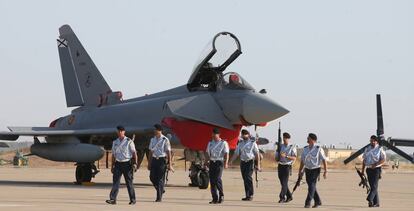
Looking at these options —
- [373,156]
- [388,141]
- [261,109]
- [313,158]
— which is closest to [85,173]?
[261,109]

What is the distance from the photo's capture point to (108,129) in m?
22.3

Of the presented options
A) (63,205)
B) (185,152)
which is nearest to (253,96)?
(185,152)

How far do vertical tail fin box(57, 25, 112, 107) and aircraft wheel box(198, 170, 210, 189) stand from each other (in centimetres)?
520

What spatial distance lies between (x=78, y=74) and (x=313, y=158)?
1266 cm

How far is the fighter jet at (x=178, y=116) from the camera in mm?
20406

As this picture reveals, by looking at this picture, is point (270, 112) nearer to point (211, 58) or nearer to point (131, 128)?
point (211, 58)

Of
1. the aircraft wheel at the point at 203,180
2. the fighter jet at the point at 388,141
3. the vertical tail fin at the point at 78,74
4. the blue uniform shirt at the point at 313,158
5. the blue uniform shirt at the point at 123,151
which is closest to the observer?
the blue uniform shirt at the point at 123,151

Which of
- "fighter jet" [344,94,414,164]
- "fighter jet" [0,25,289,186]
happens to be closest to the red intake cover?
"fighter jet" [0,25,289,186]

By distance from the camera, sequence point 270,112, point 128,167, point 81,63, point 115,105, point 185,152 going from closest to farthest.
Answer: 1. point 128,167
2. point 270,112
3. point 185,152
4. point 115,105
5. point 81,63

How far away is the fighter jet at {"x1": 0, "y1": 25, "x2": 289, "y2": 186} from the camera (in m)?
20.4

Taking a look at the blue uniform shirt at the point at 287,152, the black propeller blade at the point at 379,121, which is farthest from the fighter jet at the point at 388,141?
the blue uniform shirt at the point at 287,152

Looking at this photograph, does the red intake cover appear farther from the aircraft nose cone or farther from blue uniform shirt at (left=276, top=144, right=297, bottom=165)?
blue uniform shirt at (left=276, top=144, right=297, bottom=165)

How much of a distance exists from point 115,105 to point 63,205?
1007 centimetres

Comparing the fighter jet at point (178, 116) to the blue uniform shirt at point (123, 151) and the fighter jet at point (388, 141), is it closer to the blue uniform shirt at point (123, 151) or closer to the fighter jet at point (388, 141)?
the blue uniform shirt at point (123, 151)
